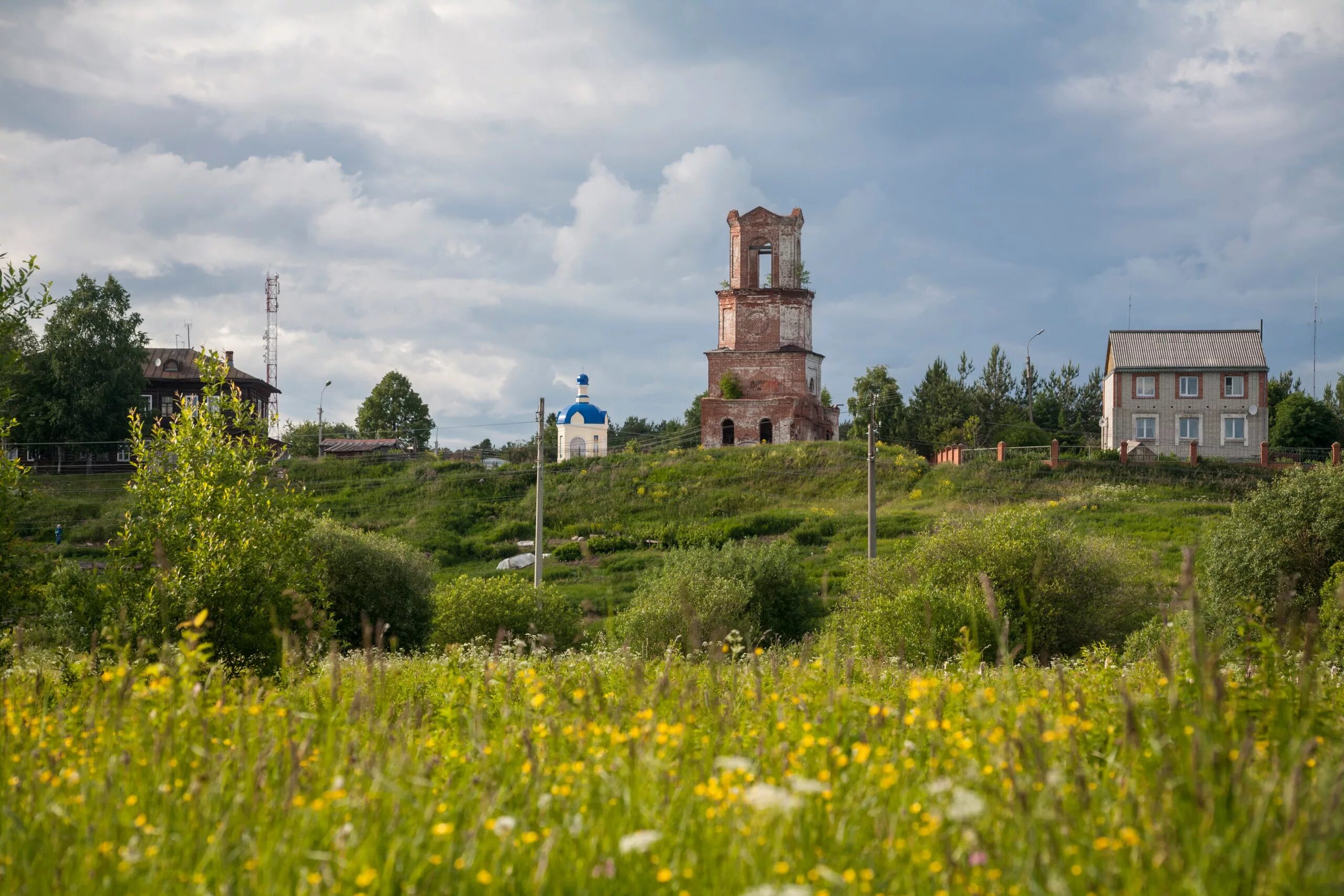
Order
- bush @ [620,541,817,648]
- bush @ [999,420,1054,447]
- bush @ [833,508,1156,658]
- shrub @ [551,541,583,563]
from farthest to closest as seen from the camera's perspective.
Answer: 1. bush @ [999,420,1054,447]
2. shrub @ [551,541,583,563]
3. bush @ [620,541,817,648]
4. bush @ [833,508,1156,658]

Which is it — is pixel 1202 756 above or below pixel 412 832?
above

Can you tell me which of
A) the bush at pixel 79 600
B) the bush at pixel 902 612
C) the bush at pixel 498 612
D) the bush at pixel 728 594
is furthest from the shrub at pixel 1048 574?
the bush at pixel 79 600

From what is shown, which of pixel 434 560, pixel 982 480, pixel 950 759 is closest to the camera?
pixel 950 759

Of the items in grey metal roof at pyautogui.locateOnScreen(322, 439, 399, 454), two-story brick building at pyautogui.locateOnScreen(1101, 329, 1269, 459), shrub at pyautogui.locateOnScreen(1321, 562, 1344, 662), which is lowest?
shrub at pyautogui.locateOnScreen(1321, 562, 1344, 662)

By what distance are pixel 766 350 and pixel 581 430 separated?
46.6ft

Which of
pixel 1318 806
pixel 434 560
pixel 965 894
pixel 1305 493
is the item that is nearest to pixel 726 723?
pixel 965 894

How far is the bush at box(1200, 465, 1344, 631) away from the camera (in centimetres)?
2494

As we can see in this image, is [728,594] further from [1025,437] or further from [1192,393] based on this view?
[1192,393]

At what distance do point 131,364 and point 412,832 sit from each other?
7243 cm

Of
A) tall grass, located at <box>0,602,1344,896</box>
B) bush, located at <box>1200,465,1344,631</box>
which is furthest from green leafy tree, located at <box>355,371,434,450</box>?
tall grass, located at <box>0,602,1344,896</box>

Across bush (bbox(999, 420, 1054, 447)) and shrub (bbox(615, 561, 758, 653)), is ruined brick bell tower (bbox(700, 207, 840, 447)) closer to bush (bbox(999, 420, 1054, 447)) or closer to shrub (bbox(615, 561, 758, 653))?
bush (bbox(999, 420, 1054, 447))

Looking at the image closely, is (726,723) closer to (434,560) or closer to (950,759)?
(950,759)

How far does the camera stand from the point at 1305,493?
25969 mm

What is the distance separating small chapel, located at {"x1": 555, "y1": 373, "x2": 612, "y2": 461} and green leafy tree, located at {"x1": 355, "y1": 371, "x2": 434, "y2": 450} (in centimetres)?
2908
